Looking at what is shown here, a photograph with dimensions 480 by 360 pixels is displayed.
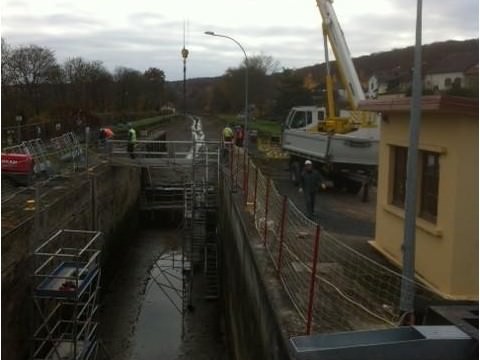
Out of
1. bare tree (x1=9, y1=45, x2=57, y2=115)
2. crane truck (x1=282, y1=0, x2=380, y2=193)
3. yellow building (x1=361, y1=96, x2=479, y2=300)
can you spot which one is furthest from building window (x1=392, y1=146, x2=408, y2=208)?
bare tree (x1=9, y1=45, x2=57, y2=115)

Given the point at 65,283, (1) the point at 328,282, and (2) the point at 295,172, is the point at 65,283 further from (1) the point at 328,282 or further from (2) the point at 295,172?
(2) the point at 295,172

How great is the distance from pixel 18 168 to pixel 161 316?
5.30 metres

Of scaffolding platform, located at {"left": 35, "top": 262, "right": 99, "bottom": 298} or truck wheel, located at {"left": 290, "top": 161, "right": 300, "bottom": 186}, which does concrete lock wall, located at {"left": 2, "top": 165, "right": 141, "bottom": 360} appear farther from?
truck wheel, located at {"left": 290, "top": 161, "right": 300, "bottom": 186}

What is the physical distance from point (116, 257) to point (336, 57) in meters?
10.4

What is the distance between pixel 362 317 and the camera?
757cm

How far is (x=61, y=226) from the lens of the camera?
15.1 m

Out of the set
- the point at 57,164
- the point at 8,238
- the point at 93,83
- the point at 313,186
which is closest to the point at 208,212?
the point at 57,164

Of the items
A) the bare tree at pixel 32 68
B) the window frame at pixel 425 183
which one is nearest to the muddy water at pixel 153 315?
the window frame at pixel 425 183

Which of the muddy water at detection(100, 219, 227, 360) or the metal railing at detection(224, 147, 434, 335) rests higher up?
the metal railing at detection(224, 147, 434, 335)

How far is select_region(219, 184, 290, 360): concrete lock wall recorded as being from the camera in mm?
7762

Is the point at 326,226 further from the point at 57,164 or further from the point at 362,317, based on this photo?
the point at 57,164

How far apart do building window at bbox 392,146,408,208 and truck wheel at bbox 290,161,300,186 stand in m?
12.2

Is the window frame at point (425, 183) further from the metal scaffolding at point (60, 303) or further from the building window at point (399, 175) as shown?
the metal scaffolding at point (60, 303)

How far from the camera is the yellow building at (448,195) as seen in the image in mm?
8609
